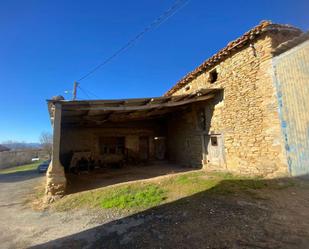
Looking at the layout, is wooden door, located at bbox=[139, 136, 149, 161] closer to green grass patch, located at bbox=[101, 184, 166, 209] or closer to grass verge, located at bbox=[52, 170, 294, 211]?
grass verge, located at bbox=[52, 170, 294, 211]

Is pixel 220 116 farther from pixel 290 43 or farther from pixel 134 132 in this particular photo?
pixel 134 132

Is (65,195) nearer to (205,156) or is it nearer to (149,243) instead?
(149,243)

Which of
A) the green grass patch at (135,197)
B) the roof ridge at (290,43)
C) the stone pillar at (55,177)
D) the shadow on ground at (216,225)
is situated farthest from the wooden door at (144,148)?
the roof ridge at (290,43)

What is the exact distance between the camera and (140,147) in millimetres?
13898

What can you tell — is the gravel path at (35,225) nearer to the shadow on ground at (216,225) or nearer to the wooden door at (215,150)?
the shadow on ground at (216,225)

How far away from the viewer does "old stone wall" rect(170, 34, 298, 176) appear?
5957 mm

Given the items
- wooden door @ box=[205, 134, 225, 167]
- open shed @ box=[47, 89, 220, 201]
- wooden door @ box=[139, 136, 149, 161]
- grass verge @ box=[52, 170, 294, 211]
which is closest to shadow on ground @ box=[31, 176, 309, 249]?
grass verge @ box=[52, 170, 294, 211]

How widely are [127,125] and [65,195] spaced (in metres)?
7.67

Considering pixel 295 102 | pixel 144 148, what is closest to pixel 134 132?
pixel 144 148

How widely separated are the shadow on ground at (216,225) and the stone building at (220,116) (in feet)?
6.76

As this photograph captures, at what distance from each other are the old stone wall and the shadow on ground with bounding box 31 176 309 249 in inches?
63.6

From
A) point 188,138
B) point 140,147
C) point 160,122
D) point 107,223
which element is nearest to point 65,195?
point 107,223

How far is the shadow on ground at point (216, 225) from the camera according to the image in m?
2.88

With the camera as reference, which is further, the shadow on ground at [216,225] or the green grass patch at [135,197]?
the green grass patch at [135,197]
